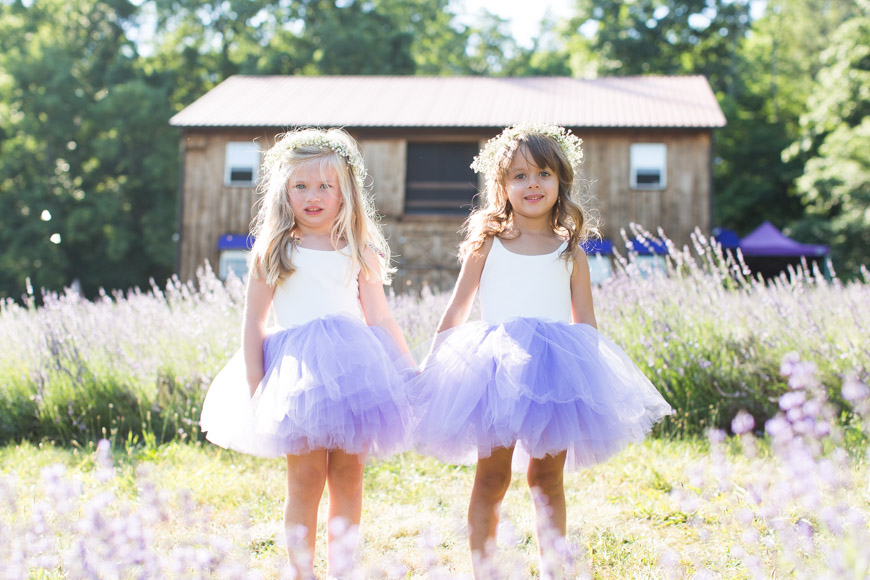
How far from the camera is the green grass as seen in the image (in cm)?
314

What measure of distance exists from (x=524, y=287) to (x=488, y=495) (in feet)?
2.71

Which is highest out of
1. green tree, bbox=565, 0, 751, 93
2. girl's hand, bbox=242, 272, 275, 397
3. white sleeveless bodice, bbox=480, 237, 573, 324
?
green tree, bbox=565, 0, 751, 93

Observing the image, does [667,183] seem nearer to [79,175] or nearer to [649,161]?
[649,161]

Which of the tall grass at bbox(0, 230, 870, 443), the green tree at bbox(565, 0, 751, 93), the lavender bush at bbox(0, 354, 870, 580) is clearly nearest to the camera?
the lavender bush at bbox(0, 354, 870, 580)

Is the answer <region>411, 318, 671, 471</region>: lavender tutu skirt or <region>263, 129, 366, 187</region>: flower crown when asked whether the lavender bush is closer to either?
<region>411, 318, 671, 471</region>: lavender tutu skirt

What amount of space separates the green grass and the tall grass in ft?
1.28

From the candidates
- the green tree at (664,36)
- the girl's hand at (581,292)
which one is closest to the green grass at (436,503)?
the girl's hand at (581,292)

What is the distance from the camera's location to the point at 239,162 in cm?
1747

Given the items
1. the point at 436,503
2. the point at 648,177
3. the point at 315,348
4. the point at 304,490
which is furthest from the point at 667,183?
the point at 304,490

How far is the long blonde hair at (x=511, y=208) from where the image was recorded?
10.1 feet

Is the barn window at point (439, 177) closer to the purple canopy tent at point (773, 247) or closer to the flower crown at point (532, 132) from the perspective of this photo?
the purple canopy tent at point (773, 247)

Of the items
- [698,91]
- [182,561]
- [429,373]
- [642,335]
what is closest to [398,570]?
[182,561]

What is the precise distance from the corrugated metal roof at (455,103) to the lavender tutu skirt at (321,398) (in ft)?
45.0

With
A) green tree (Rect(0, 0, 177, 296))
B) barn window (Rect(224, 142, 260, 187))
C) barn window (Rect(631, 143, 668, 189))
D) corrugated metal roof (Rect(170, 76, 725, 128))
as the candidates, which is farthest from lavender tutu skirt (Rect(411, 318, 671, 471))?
green tree (Rect(0, 0, 177, 296))
